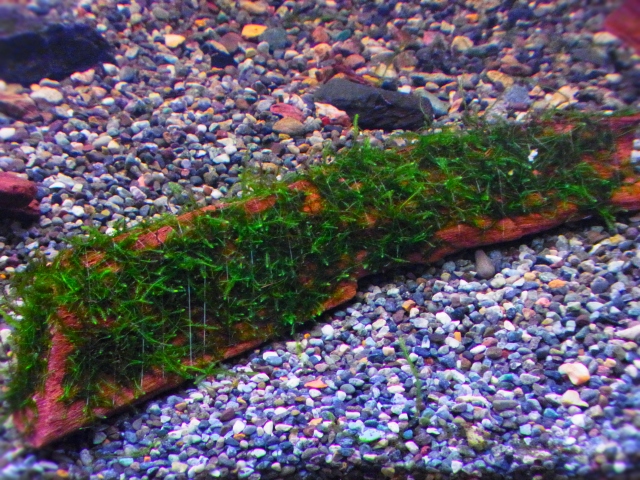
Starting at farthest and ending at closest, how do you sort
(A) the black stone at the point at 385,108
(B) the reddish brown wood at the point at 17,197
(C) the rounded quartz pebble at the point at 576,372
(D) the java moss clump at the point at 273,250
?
1. (A) the black stone at the point at 385,108
2. (B) the reddish brown wood at the point at 17,197
3. (D) the java moss clump at the point at 273,250
4. (C) the rounded quartz pebble at the point at 576,372

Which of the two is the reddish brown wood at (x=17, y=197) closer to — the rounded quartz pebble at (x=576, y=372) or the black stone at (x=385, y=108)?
the black stone at (x=385, y=108)

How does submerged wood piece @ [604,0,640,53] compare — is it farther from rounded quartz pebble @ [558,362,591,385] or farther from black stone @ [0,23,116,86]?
black stone @ [0,23,116,86]

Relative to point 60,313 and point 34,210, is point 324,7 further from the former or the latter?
point 60,313

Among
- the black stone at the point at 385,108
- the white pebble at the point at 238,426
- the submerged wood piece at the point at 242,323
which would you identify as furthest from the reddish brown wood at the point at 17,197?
the black stone at the point at 385,108

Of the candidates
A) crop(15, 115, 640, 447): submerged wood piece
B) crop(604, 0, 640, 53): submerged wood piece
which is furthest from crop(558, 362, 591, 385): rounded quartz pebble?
crop(604, 0, 640, 53): submerged wood piece

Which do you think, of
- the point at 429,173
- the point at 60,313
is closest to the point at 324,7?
the point at 429,173

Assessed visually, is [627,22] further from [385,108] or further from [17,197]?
[17,197]
